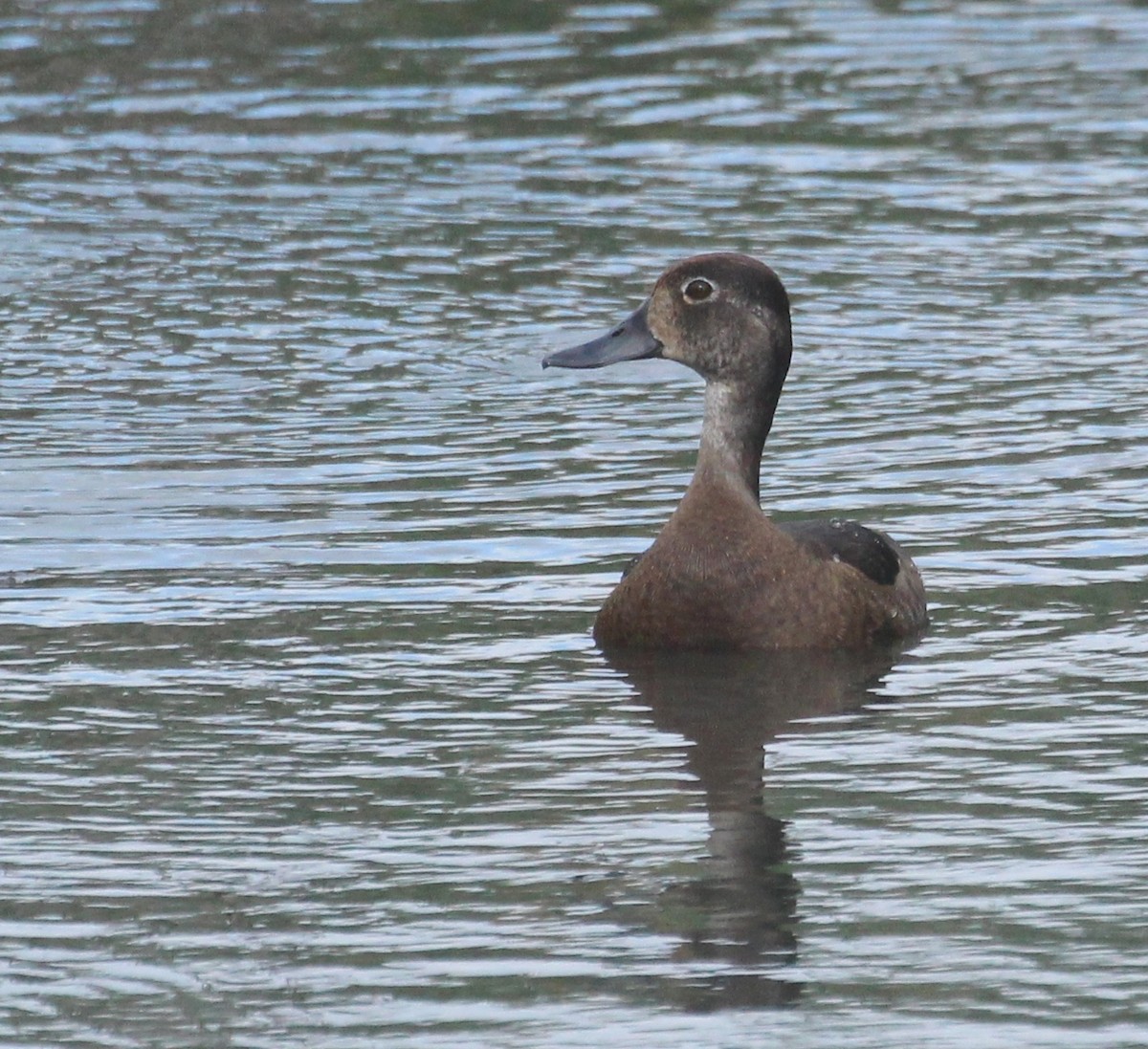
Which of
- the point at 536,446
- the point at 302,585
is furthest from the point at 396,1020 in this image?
the point at 536,446

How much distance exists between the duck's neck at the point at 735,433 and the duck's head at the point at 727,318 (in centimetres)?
5

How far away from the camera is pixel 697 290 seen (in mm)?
9930

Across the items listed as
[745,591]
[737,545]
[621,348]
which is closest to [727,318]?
[621,348]

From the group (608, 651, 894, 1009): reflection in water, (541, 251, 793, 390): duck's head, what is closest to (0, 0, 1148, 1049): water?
(608, 651, 894, 1009): reflection in water

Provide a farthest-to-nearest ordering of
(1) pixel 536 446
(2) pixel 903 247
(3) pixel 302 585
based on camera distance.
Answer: (2) pixel 903 247
(1) pixel 536 446
(3) pixel 302 585

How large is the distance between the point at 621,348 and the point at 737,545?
1.05 m

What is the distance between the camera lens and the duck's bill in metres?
10.1

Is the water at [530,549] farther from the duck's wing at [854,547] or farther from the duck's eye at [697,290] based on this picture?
the duck's eye at [697,290]

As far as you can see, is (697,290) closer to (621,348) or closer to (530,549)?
(621,348)

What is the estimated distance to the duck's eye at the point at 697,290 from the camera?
9.92 m

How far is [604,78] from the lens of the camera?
69.9 feet

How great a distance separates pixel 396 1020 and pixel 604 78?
1595cm

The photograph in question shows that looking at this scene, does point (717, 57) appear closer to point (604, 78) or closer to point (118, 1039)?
point (604, 78)

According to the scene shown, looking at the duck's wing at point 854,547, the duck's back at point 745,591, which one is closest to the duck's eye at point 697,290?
the duck's back at point 745,591
